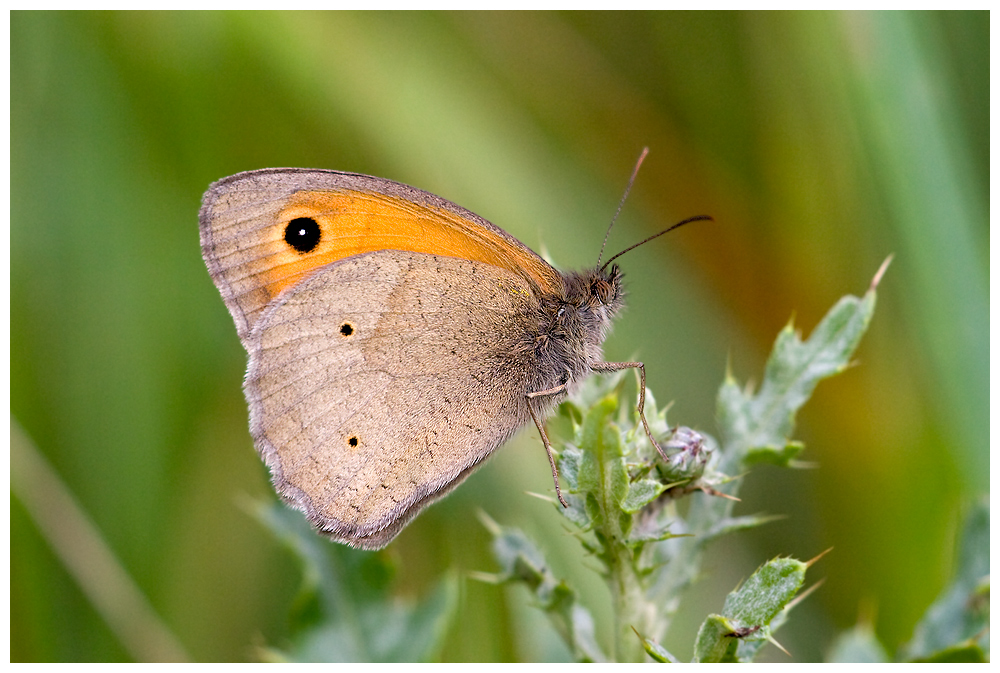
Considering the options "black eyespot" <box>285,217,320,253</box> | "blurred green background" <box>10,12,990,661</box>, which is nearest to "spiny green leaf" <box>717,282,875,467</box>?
"blurred green background" <box>10,12,990,661</box>

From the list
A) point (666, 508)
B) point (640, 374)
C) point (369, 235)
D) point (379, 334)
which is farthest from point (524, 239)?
point (666, 508)

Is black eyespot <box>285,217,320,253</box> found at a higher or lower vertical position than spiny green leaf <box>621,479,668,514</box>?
higher

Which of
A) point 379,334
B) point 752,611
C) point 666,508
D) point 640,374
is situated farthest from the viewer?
point 379,334

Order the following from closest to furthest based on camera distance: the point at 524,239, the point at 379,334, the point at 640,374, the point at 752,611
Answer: the point at 752,611 < the point at 640,374 < the point at 379,334 < the point at 524,239

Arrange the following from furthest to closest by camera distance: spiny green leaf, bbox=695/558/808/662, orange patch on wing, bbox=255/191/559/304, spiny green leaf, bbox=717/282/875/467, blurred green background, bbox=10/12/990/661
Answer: blurred green background, bbox=10/12/990/661 < orange patch on wing, bbox=255/191/559/304 < spiny green leaf, bbox=717/282/875/467 < spiny green leaf, bbox=695/558/808/662

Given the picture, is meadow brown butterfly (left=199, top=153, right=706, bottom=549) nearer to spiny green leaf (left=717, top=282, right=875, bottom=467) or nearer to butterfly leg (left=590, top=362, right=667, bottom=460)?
butterfly leg (left=590, top=362, right=667, bottom=460)

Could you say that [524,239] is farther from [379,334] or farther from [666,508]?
[666,508]

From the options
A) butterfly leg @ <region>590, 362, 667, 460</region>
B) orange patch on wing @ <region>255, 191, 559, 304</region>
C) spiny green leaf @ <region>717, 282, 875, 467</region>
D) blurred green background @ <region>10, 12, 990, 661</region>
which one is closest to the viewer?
butterfly leg @ <region>590, 362, 667, 460</region>

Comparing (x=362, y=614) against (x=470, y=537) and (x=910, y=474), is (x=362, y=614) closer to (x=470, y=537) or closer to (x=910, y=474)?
(x=470, y=537)
